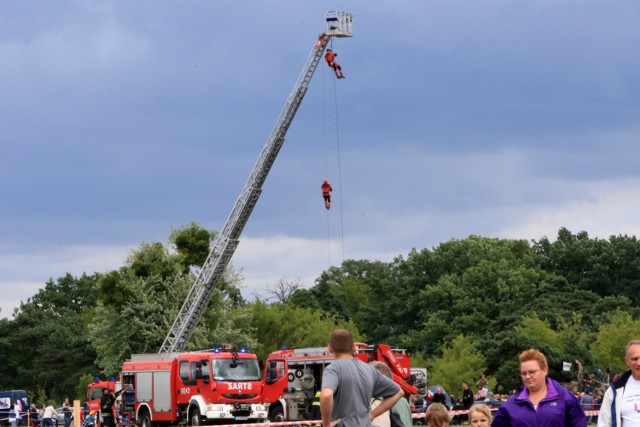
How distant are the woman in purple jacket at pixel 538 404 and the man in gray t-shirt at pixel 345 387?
4.46 feet

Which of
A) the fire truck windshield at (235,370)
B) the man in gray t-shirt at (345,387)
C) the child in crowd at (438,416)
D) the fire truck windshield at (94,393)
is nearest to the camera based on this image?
the man in gray t-shirt at (345,387)

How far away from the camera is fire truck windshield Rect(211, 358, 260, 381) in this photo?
3522 centimetres

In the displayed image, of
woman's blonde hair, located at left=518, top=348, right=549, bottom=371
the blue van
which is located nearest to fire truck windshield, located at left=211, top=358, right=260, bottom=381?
the blue van

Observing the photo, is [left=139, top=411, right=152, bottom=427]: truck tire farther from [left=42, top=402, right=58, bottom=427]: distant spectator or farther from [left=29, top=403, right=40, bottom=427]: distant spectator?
[left=29, top=403, right=40, bottom=427]: distant spectator

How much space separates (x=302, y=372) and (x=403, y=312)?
6504 centimetres

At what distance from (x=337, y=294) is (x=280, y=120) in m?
70.1

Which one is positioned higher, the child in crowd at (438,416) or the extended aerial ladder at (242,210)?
the extended aerial ladder at (242,210)

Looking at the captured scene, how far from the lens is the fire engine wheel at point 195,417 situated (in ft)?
115

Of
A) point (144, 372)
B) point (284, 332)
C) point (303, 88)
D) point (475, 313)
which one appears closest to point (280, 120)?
point (303, 88)

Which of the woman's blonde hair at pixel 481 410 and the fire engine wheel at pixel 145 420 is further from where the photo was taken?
the fire engine wheel at pixel 145 420

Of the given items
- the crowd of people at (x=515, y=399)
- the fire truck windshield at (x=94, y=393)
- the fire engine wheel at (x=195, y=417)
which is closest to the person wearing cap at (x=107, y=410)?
the fire engine wheel at (x=195, y=417)

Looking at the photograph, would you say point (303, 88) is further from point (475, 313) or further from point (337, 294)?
point (337, 294)

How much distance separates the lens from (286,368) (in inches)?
1400

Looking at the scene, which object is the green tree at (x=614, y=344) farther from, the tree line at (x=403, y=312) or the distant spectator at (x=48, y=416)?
the distant spectator at (x=48, y=416)
